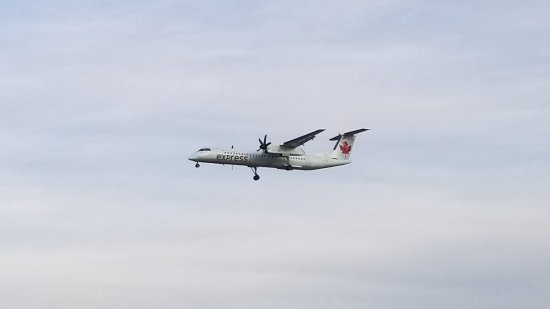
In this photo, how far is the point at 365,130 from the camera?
169 meters

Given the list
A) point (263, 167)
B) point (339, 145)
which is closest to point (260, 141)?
point (263, 167)

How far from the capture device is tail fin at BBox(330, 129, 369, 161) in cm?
17350

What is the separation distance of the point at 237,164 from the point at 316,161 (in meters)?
13.7

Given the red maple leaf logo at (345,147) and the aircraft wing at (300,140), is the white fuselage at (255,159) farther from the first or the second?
the red maple leaf logo at (345,147)

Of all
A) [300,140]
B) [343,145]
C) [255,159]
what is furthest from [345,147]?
[255,159]

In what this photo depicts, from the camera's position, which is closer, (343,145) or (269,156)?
(269,156)

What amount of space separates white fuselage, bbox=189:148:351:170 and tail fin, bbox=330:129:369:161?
18.1 feet

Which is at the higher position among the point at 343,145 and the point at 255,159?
the point at 343,145

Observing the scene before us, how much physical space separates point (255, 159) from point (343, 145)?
17221 millimetres

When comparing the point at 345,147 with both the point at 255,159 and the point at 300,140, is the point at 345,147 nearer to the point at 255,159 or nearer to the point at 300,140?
the point at 300,140

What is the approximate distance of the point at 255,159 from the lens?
16488 centimetres

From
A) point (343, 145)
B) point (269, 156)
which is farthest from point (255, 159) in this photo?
point (343, 145)

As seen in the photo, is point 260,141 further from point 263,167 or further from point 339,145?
point 339,145

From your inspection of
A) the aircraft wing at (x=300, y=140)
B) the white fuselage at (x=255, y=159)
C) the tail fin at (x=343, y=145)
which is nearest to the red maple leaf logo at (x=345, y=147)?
the tail fin at (x=343, y=145)
